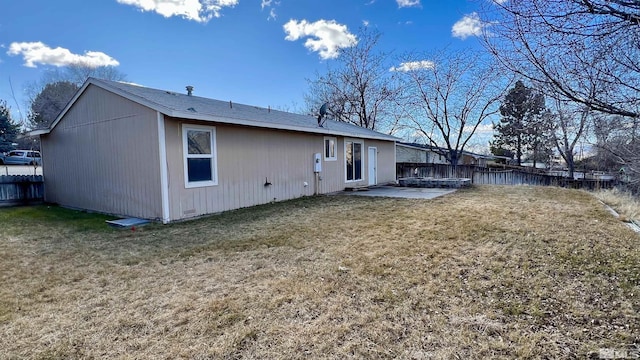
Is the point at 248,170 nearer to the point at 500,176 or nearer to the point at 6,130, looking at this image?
the point at 500,176

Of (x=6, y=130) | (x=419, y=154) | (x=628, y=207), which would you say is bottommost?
(x=628, y=207)

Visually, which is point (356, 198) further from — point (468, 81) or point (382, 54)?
point (382, 54)

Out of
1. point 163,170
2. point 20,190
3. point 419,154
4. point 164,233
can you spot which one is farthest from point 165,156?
point 419,154

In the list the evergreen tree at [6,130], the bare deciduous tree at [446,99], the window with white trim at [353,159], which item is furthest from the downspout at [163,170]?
the evergreen tree at [6,130]

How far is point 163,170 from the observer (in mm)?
6449

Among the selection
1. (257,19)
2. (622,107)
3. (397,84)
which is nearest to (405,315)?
(622,107)

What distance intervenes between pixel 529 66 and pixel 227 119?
19.2 ft

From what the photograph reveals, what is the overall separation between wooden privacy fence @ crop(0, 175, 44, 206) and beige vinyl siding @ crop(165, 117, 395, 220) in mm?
6114

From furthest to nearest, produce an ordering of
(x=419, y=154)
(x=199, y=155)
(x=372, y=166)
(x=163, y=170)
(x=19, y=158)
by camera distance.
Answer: (x=419, y=154) → (x=19, y=158) → (x=372, y=166) → (x=199, y=155) → (x=163, y=170)

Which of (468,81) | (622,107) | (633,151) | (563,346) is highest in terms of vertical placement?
(468,81)

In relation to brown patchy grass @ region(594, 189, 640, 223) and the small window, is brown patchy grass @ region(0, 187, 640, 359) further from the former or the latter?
the small window

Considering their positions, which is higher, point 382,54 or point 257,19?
point 382,54

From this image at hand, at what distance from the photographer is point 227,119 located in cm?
722

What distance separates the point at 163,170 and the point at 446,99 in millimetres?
16847
